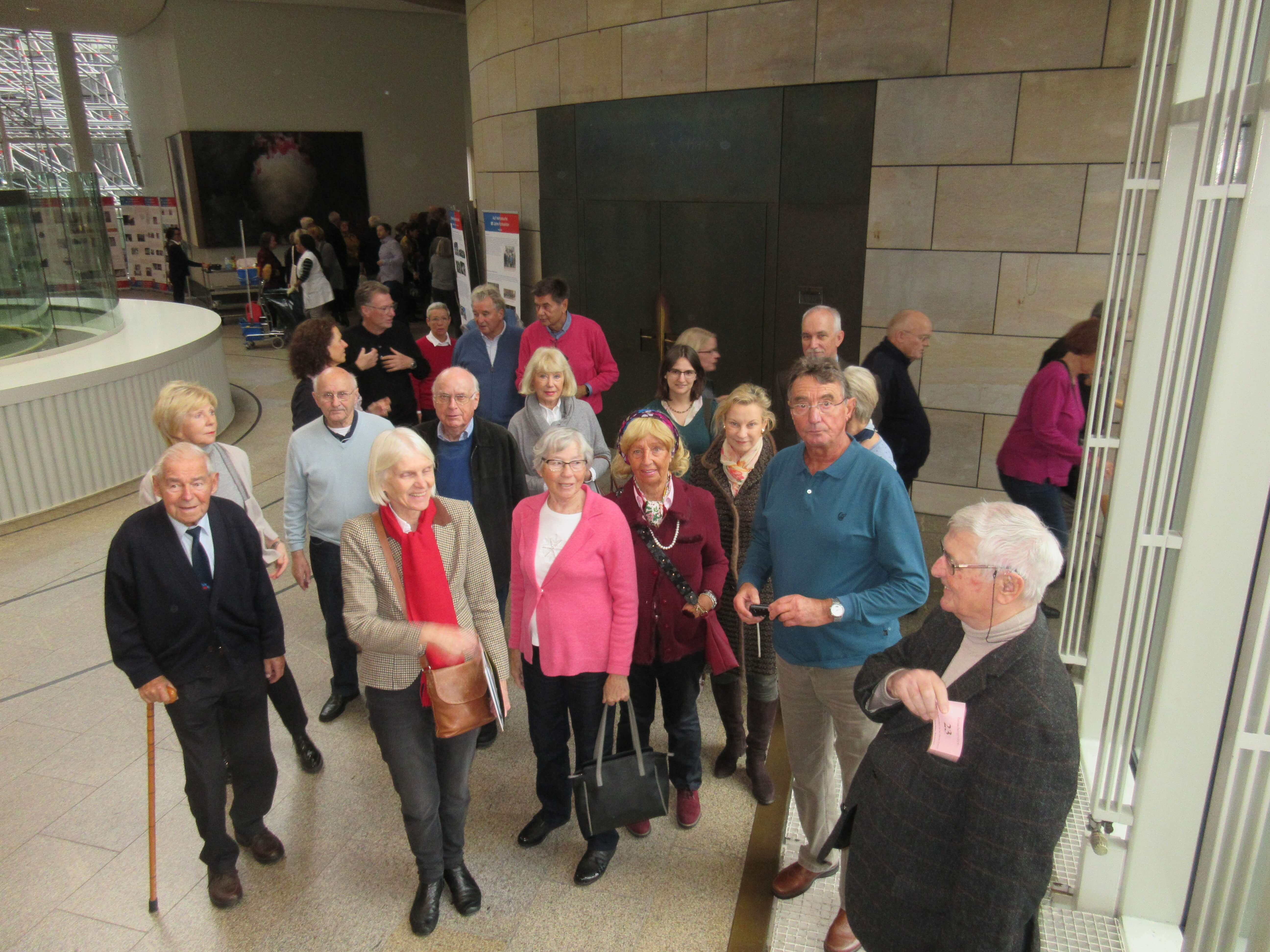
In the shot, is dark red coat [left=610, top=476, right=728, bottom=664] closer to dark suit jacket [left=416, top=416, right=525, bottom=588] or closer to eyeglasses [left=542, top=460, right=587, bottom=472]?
eyeglasses [left=542, top=460, right=587, bottom=472]

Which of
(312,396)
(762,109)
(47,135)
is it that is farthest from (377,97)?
(312,396)

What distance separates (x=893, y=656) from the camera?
2164mm

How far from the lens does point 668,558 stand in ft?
9.91

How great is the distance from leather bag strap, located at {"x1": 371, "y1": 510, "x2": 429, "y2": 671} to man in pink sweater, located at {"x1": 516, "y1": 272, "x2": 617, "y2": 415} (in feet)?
9.85

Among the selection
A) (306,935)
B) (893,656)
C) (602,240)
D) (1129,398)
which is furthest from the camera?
(602,240)

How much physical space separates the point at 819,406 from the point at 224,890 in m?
2.60

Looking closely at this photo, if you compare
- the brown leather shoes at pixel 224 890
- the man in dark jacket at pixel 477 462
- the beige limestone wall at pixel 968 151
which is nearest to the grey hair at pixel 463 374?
the man in dark jacket at pixel 477 462

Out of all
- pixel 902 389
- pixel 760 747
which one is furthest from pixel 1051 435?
pixel 760 747

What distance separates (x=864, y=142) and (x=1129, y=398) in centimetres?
385

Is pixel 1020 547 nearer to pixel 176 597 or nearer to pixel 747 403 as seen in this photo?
pixel 747 403

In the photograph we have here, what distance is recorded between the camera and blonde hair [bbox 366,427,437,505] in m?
2.60

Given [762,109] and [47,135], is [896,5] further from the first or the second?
[47,135]

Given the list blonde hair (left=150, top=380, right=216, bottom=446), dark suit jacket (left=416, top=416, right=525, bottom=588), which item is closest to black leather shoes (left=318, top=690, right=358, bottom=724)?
dark suit jacket (left=416, top=416, right=525, bottom=588)

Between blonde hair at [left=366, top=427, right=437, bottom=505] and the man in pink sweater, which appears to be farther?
the man in pink sweater
